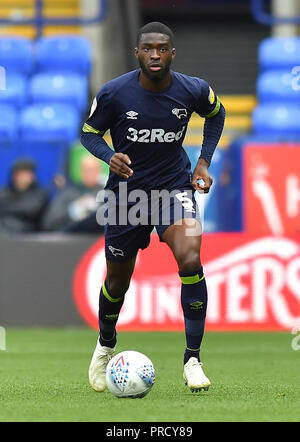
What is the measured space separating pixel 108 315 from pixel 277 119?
25.3ft

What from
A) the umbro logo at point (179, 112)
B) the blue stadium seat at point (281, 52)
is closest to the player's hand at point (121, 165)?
the umbro logo at point (179, 112)

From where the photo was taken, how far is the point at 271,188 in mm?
12367

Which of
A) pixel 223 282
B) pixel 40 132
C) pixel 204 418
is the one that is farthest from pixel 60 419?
pixel 40 132

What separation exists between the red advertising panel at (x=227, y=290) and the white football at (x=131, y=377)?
16.0 ft

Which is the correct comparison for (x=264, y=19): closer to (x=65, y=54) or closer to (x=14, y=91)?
(x=65, y=54)

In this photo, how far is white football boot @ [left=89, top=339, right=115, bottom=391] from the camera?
6.55m

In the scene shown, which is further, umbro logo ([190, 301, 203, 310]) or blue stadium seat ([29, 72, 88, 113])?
blue stadium seat ([29, 72, 88, 113])

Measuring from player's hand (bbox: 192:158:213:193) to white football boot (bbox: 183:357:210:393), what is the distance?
3.28 feet

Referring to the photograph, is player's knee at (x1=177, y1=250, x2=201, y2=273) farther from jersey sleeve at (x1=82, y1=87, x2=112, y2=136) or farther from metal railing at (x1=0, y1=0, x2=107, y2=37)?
metal railing at (x1=0, y1=0, x2=107, y2=37)

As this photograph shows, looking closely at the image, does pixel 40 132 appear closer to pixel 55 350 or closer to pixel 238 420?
pixel 55 350

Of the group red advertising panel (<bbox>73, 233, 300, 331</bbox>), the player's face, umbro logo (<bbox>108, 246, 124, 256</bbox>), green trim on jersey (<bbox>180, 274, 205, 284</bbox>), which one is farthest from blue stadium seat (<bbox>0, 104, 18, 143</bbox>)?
green trim on jersey (<bbox>180, 274, 205, 284</bbox>)

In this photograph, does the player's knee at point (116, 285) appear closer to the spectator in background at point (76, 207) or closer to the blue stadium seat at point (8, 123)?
the spectator in background at point (76, 207)

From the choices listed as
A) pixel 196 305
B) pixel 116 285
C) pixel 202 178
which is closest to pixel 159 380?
pixel 116 285

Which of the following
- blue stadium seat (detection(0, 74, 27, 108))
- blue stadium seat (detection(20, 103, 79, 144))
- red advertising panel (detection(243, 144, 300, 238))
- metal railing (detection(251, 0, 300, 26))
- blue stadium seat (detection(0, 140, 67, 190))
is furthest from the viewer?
blue stadium seat (detection(0, 74, 27, 108))
